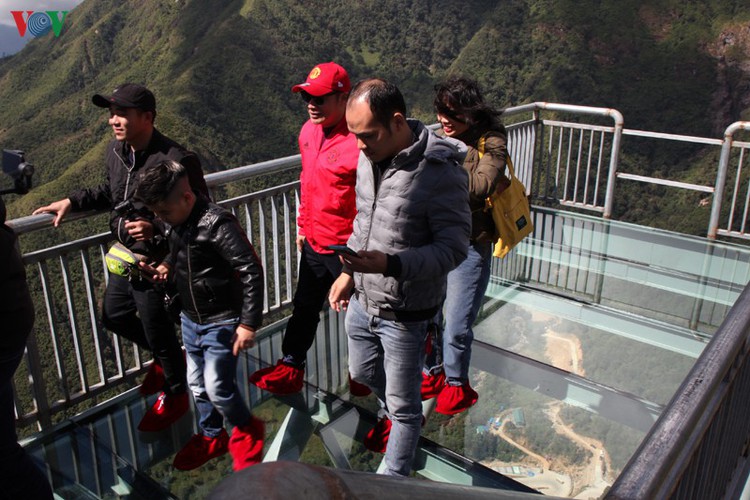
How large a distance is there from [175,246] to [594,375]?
7.80ft

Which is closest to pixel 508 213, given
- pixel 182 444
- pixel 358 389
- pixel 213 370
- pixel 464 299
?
pixel 464 299

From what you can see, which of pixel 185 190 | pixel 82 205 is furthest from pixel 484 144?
pixel 82 205

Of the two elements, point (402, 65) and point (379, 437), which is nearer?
point (379, 437)

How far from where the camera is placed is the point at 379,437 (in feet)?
9.09

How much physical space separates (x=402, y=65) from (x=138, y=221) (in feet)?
225

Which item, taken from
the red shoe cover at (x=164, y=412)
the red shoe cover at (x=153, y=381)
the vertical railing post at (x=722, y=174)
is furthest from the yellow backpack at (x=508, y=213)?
the vertical railing post at (x=722, y=174)

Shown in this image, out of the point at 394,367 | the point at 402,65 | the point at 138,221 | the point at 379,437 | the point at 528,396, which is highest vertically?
the point at 138,221

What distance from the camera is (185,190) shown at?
2326mm

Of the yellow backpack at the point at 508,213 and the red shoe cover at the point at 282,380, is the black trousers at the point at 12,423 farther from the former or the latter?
the yellow backpack at the point at 508,213

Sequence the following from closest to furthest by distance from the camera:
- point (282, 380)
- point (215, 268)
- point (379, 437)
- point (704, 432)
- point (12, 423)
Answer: point (704, 432), point (12, 423), point (215, 268), point (379, 437), point (282, 380)

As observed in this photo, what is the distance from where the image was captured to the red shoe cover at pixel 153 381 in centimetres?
316

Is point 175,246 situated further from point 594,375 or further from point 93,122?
point 93,122

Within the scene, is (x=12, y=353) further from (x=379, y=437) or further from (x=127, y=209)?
(x=379, y=437)

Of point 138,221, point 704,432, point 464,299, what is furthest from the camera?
point 464,299
